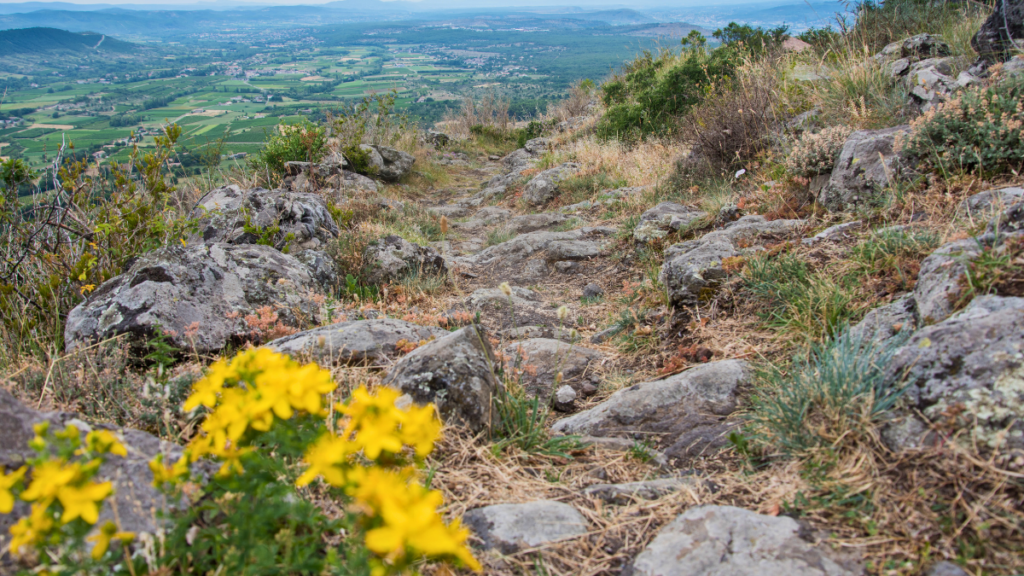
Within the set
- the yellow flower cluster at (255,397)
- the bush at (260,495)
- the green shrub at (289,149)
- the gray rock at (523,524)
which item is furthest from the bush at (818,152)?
the green shrub at (289,149)

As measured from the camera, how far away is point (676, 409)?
2.65m

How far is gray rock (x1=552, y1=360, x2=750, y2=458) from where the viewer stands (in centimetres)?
250

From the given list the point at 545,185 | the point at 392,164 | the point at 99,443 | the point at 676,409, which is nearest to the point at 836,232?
the point at 676,409

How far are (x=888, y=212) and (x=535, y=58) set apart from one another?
304 ft

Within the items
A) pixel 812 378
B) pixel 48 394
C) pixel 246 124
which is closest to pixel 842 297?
pixel 812 378

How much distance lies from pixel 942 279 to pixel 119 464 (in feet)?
11.0

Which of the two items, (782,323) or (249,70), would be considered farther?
(249,70)

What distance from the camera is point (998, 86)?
3559 mm

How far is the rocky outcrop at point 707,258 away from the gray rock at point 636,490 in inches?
79.2

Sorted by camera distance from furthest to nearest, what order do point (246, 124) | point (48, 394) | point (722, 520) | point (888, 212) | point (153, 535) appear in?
point (246, 124), point (888, 212), point (48, 394), point (722, 520), point (153, 535)

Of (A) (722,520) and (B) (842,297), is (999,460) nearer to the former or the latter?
(A) (722,520)

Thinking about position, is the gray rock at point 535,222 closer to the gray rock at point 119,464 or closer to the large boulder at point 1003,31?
the large boulder at point 1003,31

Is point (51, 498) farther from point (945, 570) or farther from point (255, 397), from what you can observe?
point (945, 570)

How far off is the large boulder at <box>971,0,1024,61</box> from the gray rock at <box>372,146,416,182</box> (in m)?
9.37
